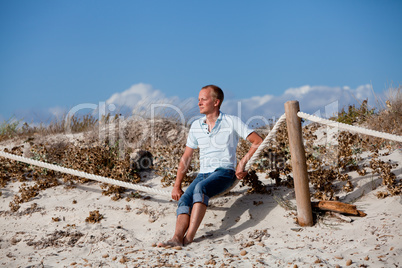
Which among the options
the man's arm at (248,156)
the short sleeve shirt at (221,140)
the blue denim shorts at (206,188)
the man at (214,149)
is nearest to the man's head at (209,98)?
the man at (214,149)

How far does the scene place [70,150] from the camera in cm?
754

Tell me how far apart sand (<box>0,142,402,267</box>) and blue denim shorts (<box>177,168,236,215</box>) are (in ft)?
1.66

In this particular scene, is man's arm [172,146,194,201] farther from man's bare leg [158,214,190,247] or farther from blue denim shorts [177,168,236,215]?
man's bare leg [158,214,190,247]

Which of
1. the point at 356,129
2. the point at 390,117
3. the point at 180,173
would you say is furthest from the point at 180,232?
the point at 390,117

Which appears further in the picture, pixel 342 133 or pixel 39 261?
pixel 342 133

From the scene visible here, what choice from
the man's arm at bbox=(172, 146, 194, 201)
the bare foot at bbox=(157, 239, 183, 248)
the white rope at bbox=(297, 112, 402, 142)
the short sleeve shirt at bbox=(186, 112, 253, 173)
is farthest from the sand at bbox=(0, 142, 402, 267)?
the white rope at bbox=(297, 112, 402, 142)

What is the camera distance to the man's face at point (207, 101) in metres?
4.62

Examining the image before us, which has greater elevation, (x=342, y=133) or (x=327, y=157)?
(x=342, y=133)

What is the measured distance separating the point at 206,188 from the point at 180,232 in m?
0.62

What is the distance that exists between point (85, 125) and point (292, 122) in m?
8.37

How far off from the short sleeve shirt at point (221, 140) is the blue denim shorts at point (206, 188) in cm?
10

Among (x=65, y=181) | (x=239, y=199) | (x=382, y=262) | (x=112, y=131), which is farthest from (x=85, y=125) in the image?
(x=382, y=262)

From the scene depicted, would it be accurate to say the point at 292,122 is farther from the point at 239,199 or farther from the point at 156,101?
the point at 156,101

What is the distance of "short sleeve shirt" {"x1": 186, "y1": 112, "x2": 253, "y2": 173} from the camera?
15.2ft
